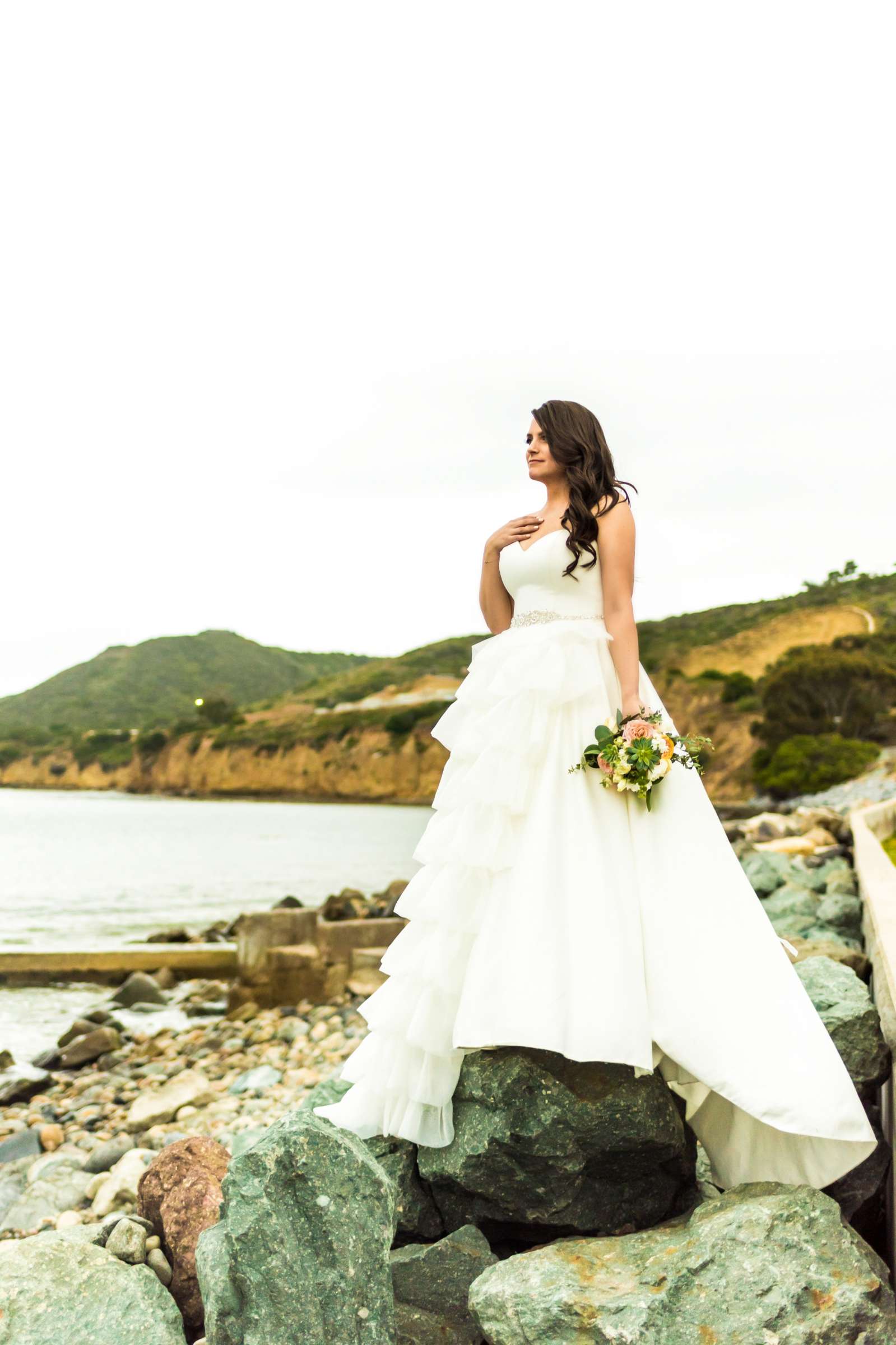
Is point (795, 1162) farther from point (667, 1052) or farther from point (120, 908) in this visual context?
point (120, 908)

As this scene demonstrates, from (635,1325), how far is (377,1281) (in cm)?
68

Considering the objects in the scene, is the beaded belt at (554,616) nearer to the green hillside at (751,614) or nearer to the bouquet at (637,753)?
the bouquet at (637,753)

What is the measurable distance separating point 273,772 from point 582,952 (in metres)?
85.1

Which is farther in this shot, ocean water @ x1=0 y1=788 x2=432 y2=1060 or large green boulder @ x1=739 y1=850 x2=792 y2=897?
ocean water @ x1=0 y1=788 x2=432 y2=1060

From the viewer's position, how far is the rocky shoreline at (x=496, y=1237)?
259 cm

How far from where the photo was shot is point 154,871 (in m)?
36.2

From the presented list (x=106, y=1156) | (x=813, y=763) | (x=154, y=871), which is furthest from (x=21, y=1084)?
(x=813, y=763)

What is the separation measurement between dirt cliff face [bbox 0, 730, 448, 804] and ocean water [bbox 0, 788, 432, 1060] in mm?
2249

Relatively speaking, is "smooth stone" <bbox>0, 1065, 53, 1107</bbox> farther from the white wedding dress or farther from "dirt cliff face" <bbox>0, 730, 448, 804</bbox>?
"dirt cliff face" <bbox>0, 730, 448, 804</bbox>

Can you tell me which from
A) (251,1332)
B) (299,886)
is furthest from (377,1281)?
(299,886)

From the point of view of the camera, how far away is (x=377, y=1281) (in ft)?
9.02

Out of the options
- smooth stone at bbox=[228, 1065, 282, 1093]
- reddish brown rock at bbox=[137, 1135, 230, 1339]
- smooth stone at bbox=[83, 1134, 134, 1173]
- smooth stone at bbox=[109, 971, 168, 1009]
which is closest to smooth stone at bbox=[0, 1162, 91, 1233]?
smooth stone at bbox=[83, 1134, 134, 1173]

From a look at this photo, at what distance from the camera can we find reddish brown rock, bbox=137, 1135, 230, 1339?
3326 mm

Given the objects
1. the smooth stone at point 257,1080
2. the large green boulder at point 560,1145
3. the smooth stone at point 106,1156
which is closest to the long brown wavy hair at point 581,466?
the large green boulder at point 560,1145
